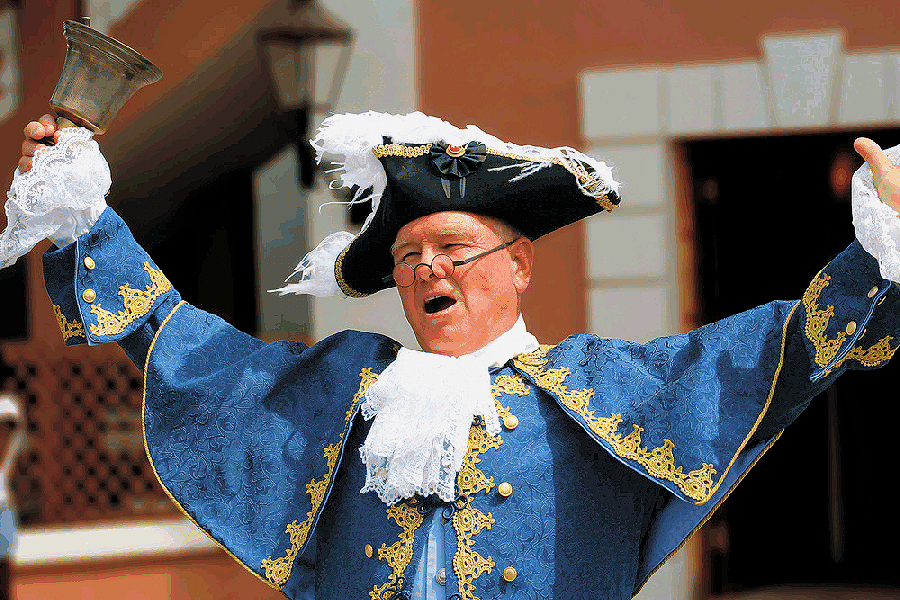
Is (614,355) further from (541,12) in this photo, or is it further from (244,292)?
(244,292)

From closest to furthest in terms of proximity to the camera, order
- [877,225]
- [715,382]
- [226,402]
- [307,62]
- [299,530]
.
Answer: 1. [877,225]
2. [715,382]
3. [299,530]
4. [226,402]
5. [307,62]

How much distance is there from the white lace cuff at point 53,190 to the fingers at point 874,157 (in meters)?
1.59

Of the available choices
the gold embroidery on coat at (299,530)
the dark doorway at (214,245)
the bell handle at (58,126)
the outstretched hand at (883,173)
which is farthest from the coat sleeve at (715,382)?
the dark doorway at (214,245)

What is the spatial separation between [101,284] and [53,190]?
25 cm

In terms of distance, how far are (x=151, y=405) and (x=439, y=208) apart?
0.84 m

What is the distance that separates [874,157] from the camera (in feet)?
7.29

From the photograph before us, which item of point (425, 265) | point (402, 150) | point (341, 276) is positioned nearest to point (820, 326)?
point (425, 265)

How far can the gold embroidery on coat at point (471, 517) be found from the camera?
2451 mm

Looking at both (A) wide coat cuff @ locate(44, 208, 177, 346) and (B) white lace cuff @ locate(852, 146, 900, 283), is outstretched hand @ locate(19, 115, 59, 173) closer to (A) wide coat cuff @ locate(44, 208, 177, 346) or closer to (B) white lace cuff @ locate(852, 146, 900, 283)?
(A) wide coat cuff @ locate(44, 208, 177, 346)

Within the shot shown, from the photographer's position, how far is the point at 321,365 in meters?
2.80

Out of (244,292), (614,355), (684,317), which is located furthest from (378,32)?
(614,355)

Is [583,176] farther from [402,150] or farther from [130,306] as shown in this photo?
[130,306]

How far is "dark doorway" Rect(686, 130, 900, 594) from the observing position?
5.87 meters

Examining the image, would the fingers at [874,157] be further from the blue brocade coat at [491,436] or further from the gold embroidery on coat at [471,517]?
the gold embroidery on coat at [471,517]
